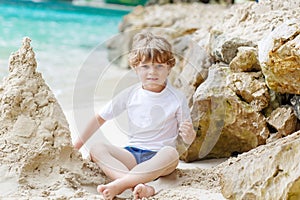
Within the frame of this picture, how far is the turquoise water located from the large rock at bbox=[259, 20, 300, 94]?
137 inches

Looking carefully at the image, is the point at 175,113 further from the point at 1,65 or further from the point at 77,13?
the point at 77,13

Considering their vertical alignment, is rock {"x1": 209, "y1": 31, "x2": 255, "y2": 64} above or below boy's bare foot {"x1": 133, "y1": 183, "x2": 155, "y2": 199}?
above

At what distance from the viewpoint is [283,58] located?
222cm

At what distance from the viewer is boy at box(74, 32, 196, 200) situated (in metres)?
2.26

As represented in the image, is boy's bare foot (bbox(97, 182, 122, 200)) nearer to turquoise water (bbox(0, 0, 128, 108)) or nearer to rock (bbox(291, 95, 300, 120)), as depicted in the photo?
rock (bbox(291, 95, 300, 120))

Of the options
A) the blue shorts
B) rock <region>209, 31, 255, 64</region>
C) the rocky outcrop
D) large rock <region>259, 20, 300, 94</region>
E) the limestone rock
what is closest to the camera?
the rocky outcrop

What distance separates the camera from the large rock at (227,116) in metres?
2.54

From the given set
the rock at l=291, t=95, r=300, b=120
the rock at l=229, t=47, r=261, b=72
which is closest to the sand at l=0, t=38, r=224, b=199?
the rock at l=291, t=95, r=300, b=120

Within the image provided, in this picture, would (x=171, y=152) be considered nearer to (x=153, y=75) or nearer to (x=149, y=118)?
(x=149, y=118)

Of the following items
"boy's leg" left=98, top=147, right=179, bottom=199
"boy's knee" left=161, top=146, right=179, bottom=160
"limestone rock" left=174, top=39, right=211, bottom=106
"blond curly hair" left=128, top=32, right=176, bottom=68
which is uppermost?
"blond curly hair" left=128, top=32, right=176, bottom=68

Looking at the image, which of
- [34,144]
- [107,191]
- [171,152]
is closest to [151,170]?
[171,152]

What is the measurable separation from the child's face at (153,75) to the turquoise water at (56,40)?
313 cm

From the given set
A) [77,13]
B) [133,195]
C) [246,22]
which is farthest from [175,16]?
[77,13]

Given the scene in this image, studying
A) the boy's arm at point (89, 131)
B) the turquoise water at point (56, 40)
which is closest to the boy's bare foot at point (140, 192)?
the boy's arm at point (89, 131)
